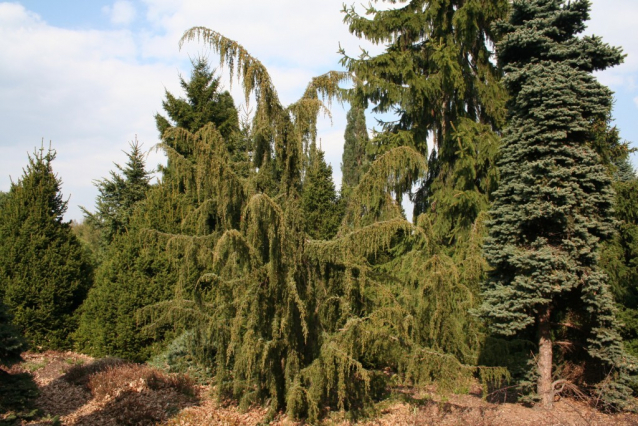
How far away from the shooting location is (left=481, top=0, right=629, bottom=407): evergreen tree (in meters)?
6.76

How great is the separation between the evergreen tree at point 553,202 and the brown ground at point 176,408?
81 cm

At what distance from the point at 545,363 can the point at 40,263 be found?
11274 mm

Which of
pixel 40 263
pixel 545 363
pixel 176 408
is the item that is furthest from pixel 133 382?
pixel 545 363

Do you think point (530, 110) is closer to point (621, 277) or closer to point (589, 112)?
point (589, 112)

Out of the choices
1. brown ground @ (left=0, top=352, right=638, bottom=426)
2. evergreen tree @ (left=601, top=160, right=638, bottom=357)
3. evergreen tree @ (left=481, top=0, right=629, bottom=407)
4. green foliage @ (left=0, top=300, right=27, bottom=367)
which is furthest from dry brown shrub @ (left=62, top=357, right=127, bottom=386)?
evergreen tree @ (left=601, top=160, right=638, bottom=357)

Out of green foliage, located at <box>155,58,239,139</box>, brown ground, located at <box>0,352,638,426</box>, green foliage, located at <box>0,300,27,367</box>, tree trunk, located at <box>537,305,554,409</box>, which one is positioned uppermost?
green foliage, located at <box>155,58,239,139</box>

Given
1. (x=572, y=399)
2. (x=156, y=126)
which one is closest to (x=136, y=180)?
(x=156, y=126)

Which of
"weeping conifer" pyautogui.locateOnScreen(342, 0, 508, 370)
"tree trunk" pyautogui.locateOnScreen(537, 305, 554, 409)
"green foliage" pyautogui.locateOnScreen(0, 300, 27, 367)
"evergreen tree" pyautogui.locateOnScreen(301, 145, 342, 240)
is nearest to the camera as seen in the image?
"green foliage" pyautogui.locateOnScreen(0, 300, 27, 367)

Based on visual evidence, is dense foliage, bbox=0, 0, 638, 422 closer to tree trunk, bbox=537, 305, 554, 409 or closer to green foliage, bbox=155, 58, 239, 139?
tree trunk, bbox=537, 305, 554, 409

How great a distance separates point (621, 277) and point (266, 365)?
23.6 ft

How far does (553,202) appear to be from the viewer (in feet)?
22.7

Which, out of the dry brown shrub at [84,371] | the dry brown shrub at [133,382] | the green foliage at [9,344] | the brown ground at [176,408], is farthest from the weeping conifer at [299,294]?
the dry brown shrub at [84,371]

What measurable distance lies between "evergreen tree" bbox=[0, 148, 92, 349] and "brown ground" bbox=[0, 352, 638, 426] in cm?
214

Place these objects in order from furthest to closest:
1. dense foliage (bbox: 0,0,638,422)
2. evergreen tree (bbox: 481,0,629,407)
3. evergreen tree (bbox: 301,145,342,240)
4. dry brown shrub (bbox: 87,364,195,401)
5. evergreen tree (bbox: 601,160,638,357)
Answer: evergreen tree (bbox: 301,145,342,240) < evergreen tree (bbox: 601,160,638,357) < dry brown shrub (bbox: 87,364,195,401) < evergreen tree (bbox: 481,0,629,407) < dense foliage (bbox: 0,0,638,422)
